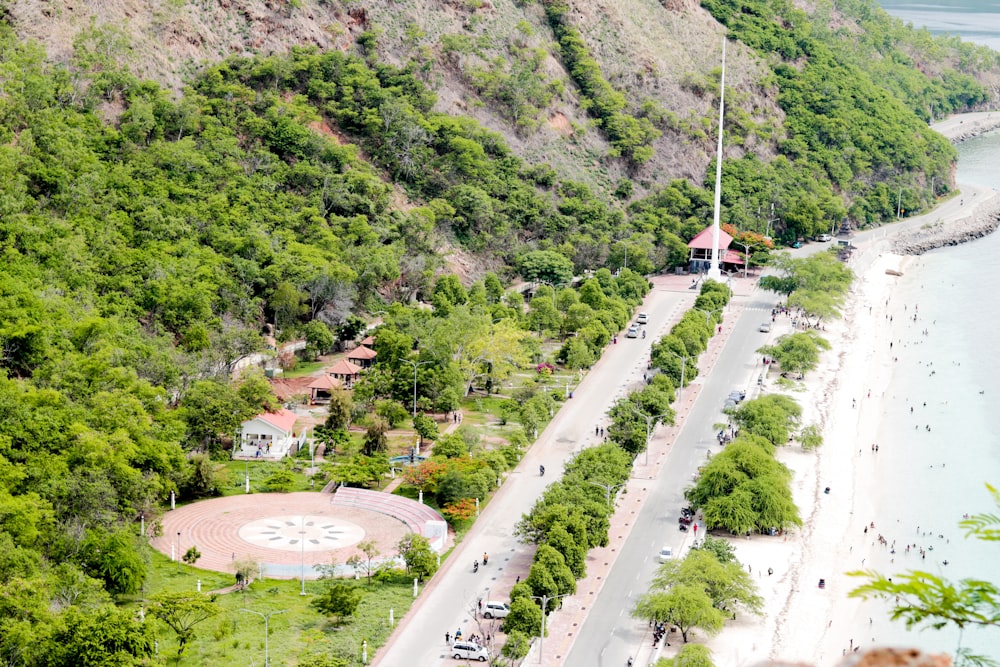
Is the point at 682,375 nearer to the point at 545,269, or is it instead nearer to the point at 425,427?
the point at 425,427

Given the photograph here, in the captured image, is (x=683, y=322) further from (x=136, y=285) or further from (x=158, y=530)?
(x=158, y=530)

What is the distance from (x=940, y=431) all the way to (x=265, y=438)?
48.8 metres

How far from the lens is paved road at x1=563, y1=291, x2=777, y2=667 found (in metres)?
63.6

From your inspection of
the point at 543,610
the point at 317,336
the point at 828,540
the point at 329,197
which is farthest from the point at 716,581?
the point at 329,197

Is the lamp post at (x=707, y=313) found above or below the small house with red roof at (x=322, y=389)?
below

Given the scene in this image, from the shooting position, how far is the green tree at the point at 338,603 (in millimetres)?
63812

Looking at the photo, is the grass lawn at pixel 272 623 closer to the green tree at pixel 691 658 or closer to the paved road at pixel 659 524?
the paved road at pixel 659 524

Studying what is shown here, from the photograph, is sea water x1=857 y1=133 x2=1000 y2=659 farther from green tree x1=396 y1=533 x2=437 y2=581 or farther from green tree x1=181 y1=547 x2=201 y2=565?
green tree x1=181 y1=547 x2=201 y2=565

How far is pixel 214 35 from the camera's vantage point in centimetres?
12900

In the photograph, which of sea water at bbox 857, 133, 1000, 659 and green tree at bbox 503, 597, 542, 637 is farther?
sea water at bbox 857, 133, 1000, 659

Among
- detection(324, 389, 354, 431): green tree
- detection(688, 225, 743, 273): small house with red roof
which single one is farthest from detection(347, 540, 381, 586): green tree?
detection(688, 225, 743, 273): small house with red roof

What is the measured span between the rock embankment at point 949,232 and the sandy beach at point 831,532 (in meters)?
27.8

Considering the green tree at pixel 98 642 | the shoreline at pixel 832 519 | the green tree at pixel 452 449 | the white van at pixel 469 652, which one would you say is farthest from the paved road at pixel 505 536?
the shoreline at pixel 832 519

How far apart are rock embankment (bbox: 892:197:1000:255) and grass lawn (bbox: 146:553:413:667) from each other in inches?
4095
